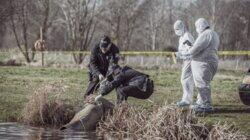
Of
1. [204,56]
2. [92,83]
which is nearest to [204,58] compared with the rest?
[204,56]

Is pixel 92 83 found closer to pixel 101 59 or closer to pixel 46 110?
pixel 101 59

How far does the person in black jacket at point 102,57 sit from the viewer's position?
14773mm

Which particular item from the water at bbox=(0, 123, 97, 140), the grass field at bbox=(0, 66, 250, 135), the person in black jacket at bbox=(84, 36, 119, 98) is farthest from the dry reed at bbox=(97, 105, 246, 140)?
the person in black jacket at bbox=(84, 36, 119, 98)

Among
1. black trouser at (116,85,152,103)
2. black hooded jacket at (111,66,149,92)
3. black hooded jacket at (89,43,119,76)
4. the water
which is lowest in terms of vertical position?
the water

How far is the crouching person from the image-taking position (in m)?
13.7

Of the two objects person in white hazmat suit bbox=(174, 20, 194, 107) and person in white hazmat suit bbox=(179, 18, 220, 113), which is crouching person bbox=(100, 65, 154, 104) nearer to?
person in white hazmat suit bbox=(179, 18, 220, 113)

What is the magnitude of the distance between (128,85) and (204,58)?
193 cm

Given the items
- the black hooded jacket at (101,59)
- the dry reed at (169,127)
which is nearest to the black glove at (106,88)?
the black hooded jacket at (101,59)

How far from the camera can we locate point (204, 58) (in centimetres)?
1465

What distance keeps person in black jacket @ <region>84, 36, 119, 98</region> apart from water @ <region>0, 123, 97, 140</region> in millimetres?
2379

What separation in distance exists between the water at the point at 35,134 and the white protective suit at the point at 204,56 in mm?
3364

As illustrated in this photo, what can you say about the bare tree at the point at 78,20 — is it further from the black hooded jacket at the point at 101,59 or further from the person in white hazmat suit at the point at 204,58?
the person in white hazmat suit at the point at 204,58

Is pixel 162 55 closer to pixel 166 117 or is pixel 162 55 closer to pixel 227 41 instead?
pixel 227 41

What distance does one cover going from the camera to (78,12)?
5378cm
